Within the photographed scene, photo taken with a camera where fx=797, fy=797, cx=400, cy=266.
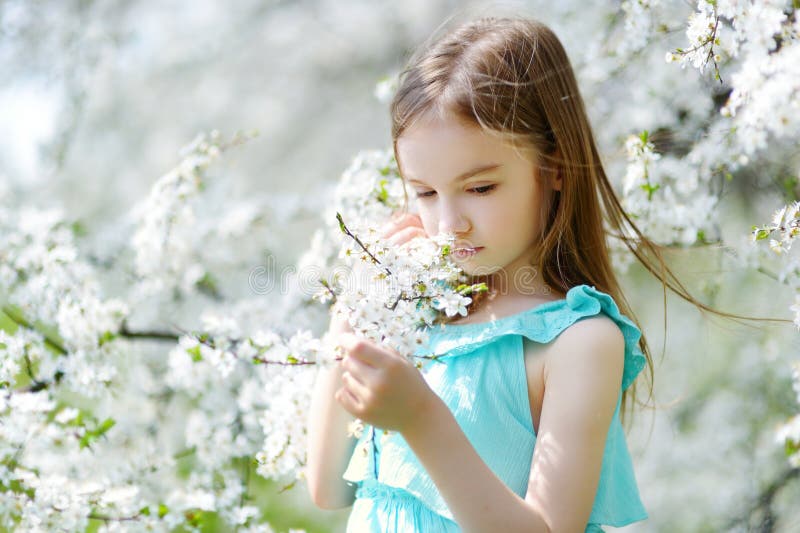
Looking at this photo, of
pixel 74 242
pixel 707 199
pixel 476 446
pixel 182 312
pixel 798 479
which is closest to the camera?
pixel 476 446

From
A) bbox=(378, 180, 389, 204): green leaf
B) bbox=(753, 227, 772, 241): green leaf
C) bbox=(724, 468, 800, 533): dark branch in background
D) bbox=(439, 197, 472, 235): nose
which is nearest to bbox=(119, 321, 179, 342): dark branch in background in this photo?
bbox=(378, 180, 389, 204): green leaf

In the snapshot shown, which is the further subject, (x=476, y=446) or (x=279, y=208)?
(x=279, y=208)

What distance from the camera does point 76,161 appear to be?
4.96 meters

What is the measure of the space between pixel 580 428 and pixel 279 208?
1.99 meters

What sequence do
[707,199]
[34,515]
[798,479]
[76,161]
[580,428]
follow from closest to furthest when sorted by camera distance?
[580,428]
[34,515]
[707,199]
[798,479]
[76,161]

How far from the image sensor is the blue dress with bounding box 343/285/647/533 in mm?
1364

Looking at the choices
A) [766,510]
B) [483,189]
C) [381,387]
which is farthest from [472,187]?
[766,510]

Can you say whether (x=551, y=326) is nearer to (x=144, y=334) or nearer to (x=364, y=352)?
(x=364, y=352)

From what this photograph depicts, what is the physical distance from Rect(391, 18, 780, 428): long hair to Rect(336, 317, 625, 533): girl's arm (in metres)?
0.22

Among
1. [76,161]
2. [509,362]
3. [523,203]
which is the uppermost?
[76,161]

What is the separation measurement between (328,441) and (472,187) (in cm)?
60

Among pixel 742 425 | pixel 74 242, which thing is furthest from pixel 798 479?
pixel 74 242

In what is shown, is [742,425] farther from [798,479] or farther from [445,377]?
[445,377]

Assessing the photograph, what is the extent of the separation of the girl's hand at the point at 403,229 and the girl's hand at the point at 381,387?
1.52ft
